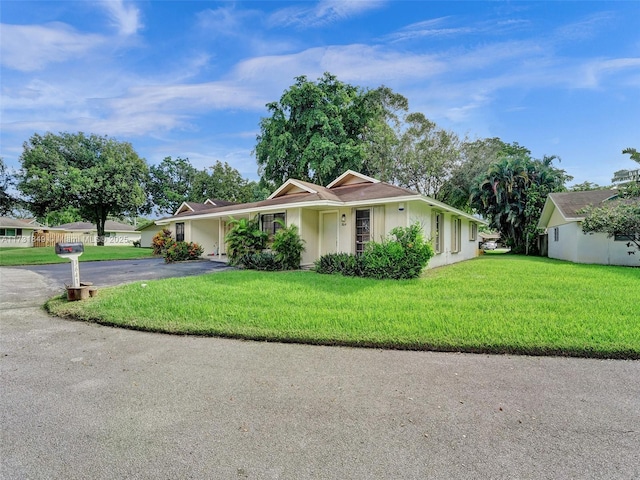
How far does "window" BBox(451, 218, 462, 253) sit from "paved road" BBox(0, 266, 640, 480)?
12151mm

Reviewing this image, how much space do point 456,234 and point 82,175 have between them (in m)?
30.0

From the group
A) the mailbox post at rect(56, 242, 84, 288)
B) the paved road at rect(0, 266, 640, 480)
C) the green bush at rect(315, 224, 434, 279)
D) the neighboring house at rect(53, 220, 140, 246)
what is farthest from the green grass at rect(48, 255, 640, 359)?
the neighboring house at rect(53, 220, 140, 246)

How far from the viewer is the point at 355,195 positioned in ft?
41.9

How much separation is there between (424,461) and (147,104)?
1518 cm

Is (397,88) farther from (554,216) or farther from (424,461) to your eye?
(424,461)

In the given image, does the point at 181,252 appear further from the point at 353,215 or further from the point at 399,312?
the point at 399,312

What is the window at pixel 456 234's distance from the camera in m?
15.6

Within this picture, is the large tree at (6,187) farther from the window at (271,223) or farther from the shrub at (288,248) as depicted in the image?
the shrub at (288,248)

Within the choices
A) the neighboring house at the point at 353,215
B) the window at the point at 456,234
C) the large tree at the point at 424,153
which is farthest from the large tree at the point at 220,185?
the window at the point at 456,234

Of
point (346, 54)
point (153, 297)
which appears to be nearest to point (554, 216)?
point (346, 54)

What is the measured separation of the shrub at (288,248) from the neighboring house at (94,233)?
30.5m

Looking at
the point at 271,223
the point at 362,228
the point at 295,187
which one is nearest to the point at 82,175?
the point at 271,223

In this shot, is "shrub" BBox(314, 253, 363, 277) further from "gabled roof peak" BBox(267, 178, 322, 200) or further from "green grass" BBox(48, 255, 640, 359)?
"gabled roof peak" BBox(267, 178, 322, 200)

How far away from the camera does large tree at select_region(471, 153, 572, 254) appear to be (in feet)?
→ 70.7
